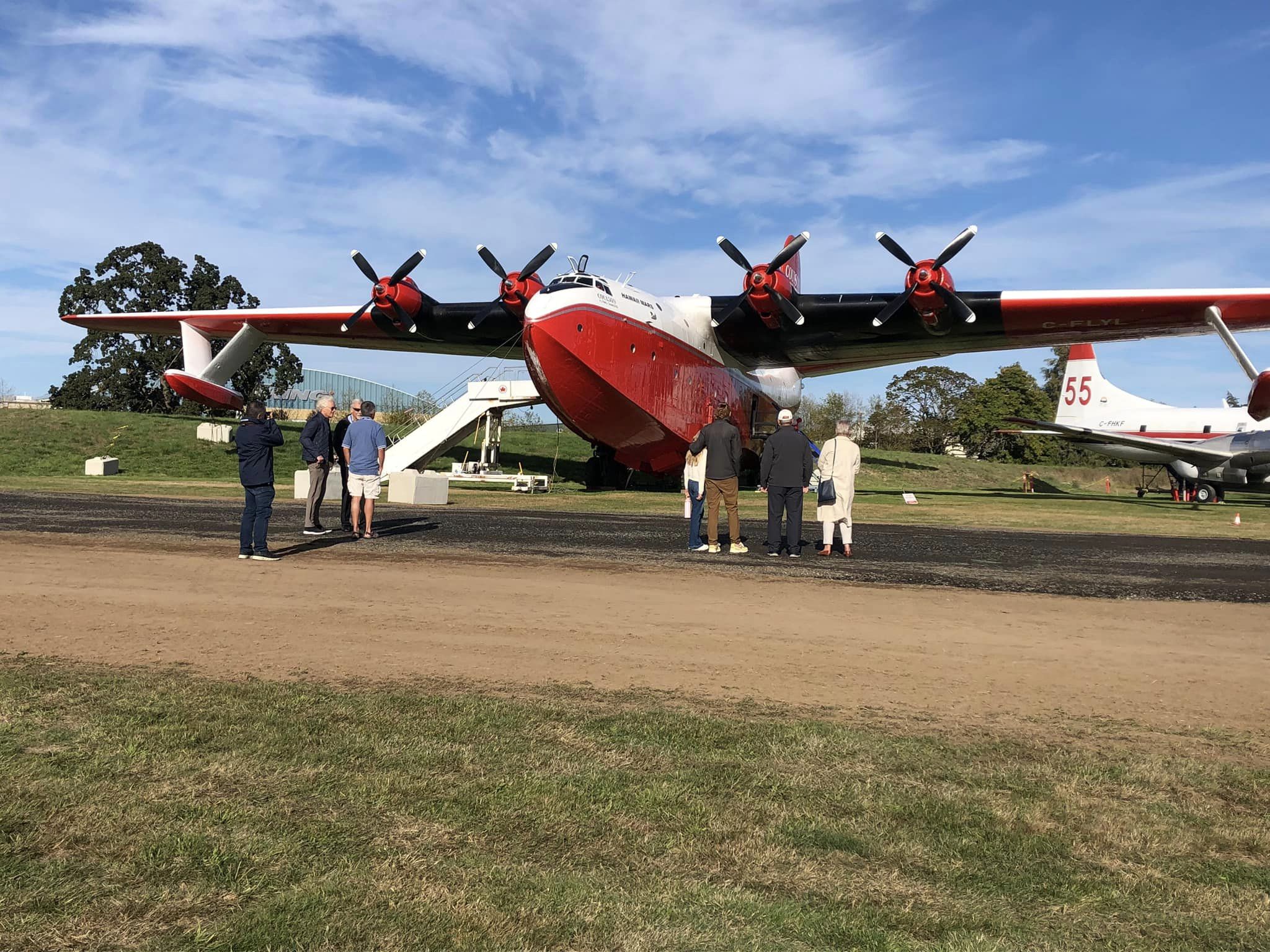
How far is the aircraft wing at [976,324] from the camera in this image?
21.0m

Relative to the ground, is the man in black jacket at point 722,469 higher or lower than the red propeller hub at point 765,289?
lower

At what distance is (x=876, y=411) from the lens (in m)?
Result: 73.3

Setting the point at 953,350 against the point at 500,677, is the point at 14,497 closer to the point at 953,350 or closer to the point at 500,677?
the point at 500,677

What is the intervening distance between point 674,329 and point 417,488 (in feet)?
27.5

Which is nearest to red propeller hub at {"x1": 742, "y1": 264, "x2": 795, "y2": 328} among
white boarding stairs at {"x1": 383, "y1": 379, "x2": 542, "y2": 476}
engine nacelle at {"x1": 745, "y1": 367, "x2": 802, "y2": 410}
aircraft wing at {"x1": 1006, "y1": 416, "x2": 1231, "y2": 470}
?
engine nacelle at {"x1": 745, "y1": 367, "x2": 802, "y2": 410}

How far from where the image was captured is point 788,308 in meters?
23.6

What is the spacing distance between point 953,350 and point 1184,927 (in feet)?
84.9

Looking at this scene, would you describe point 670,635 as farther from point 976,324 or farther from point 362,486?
point 976,324

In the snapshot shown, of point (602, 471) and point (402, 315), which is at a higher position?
point (402, 315)

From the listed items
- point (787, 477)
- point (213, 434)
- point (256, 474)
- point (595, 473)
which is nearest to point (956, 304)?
point (595, 473)

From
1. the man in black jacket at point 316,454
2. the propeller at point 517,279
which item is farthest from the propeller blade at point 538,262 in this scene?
the man in black jacket at point 316,454

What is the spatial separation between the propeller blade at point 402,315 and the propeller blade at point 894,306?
13289mm

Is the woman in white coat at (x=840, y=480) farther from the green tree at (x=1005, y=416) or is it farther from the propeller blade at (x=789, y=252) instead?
the green tree at (x=1005, y=416)

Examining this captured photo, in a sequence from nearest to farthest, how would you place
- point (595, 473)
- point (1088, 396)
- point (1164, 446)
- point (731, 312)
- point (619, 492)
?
point (731, 312) → point (619, 492) → point (595, 473) → point (1164, 446) → point (1088, 396)
